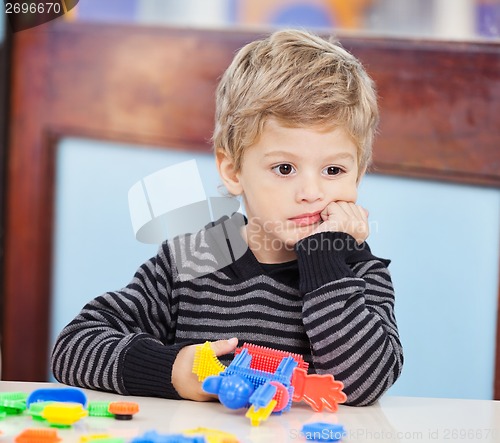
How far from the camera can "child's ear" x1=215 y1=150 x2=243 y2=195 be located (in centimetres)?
98

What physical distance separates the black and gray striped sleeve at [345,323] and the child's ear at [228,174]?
0.14 m

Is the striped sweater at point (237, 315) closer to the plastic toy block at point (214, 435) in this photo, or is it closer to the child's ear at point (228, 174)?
the child's ear at point (228, 174)

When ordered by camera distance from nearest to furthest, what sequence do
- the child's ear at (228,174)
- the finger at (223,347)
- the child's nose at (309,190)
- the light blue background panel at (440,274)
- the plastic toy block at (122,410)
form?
1. the plastic toy block at (122,410)
2. the finger at (223,347)
3. the child's nose at (309,190)
4. the child's ear at (228,174)
5. the light blue background panel at (440,274)

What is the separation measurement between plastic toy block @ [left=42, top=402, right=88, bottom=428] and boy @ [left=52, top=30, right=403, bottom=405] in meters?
0.15

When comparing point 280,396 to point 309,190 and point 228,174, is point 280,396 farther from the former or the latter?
point 228,174

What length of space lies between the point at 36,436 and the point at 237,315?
0.38 metres

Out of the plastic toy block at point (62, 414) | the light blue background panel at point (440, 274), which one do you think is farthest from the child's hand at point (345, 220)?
the light blue background panel at point (440, 274)

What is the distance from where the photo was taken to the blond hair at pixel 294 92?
2.90 feet

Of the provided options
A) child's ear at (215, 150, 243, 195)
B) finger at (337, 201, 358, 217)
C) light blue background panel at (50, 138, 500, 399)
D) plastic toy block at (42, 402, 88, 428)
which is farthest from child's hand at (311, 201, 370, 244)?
light blue background panel at (50, 138, 500, 399)

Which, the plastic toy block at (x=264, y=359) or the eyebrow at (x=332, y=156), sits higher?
the eyebrow at (x=332, y=156)

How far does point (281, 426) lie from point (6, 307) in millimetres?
1177

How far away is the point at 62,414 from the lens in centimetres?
61

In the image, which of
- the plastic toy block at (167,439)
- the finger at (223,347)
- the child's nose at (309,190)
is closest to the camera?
the plastic toy block at (167,439)

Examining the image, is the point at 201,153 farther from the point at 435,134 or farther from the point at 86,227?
the point at 435,134
